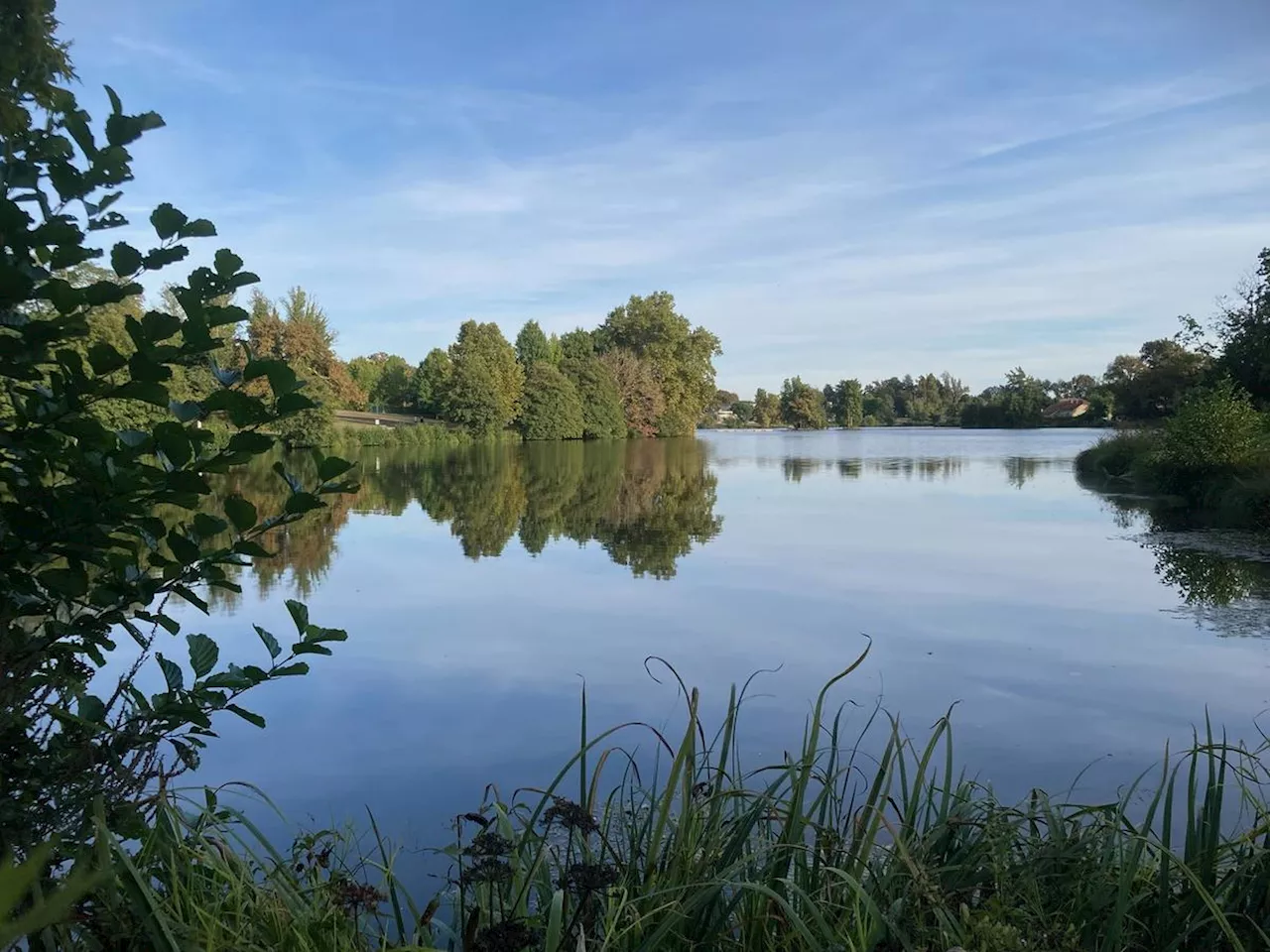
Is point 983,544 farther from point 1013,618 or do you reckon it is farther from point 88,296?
point 88,296

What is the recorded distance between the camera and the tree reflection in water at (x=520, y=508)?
9.77 metres

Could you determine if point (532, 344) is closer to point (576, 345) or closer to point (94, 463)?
point (576, 345)

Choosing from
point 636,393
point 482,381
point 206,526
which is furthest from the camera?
point 636,393

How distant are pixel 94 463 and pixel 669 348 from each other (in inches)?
2386

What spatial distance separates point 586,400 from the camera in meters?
51.3

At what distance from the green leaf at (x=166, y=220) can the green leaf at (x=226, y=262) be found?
100mm

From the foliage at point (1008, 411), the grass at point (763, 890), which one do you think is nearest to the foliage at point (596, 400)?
the foliage at point (1008, 411)

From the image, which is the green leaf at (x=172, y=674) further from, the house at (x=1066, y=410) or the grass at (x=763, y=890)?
the house at (x=1066, y=410)

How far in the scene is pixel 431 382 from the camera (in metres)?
54.2

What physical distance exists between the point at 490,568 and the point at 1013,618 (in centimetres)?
484

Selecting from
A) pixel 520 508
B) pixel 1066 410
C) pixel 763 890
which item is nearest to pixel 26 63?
pixel 763 890

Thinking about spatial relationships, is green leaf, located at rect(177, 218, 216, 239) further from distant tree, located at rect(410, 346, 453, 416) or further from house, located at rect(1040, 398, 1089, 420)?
house, located at rect(1040, 398, 1089, 420)

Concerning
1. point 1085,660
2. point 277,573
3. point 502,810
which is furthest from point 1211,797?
point 277,573

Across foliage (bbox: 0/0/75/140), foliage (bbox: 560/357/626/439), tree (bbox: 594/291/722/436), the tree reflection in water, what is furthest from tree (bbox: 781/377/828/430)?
foliage (bbox: 0/0/75/140)
